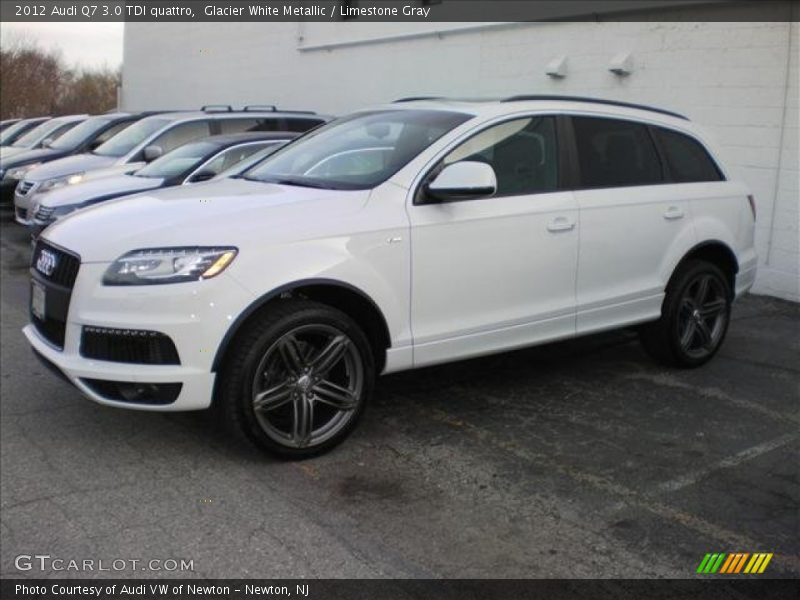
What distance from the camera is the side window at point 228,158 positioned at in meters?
8.53

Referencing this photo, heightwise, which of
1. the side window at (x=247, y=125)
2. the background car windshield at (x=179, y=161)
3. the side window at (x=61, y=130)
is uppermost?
the side window at (x=247, y=125)

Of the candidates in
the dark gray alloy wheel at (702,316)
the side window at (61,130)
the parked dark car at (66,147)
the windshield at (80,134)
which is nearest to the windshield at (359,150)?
the dark gray alloy wheel at (702,316)

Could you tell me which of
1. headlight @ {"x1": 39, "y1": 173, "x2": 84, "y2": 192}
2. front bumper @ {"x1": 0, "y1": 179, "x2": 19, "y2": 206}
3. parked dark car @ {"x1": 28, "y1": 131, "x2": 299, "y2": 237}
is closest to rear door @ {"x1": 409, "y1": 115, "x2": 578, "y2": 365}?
parked dark car @ {"x1": 28, "y1": 131, "x2": 299, "y2": 237}

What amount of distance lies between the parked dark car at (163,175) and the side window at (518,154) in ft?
13.5

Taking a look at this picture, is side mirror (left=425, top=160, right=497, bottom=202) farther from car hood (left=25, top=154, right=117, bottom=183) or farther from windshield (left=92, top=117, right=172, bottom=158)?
windshield (left=92, top=117, right=172, bottom=158)

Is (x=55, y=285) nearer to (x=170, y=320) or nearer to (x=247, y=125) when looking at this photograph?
(x=170, y=320)

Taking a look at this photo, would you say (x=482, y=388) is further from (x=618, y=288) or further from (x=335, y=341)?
(x=335, y=341)

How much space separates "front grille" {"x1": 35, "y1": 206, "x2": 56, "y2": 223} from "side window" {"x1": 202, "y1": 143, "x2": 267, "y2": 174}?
1.60m

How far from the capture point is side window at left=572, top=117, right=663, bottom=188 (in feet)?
16.8

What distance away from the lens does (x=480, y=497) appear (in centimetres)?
380

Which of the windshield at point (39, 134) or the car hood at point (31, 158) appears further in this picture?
the windshield at point (39, 134)

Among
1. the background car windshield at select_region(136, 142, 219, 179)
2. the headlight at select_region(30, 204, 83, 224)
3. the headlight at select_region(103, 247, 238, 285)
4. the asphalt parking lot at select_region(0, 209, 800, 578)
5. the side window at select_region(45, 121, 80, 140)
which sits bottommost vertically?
the asphalt parking lot at select_region(0, 209, 800, 578)

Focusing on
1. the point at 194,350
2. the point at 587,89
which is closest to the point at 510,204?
the point at 194,350

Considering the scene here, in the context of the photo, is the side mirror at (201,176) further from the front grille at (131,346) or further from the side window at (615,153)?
the front grille at (131,346)
